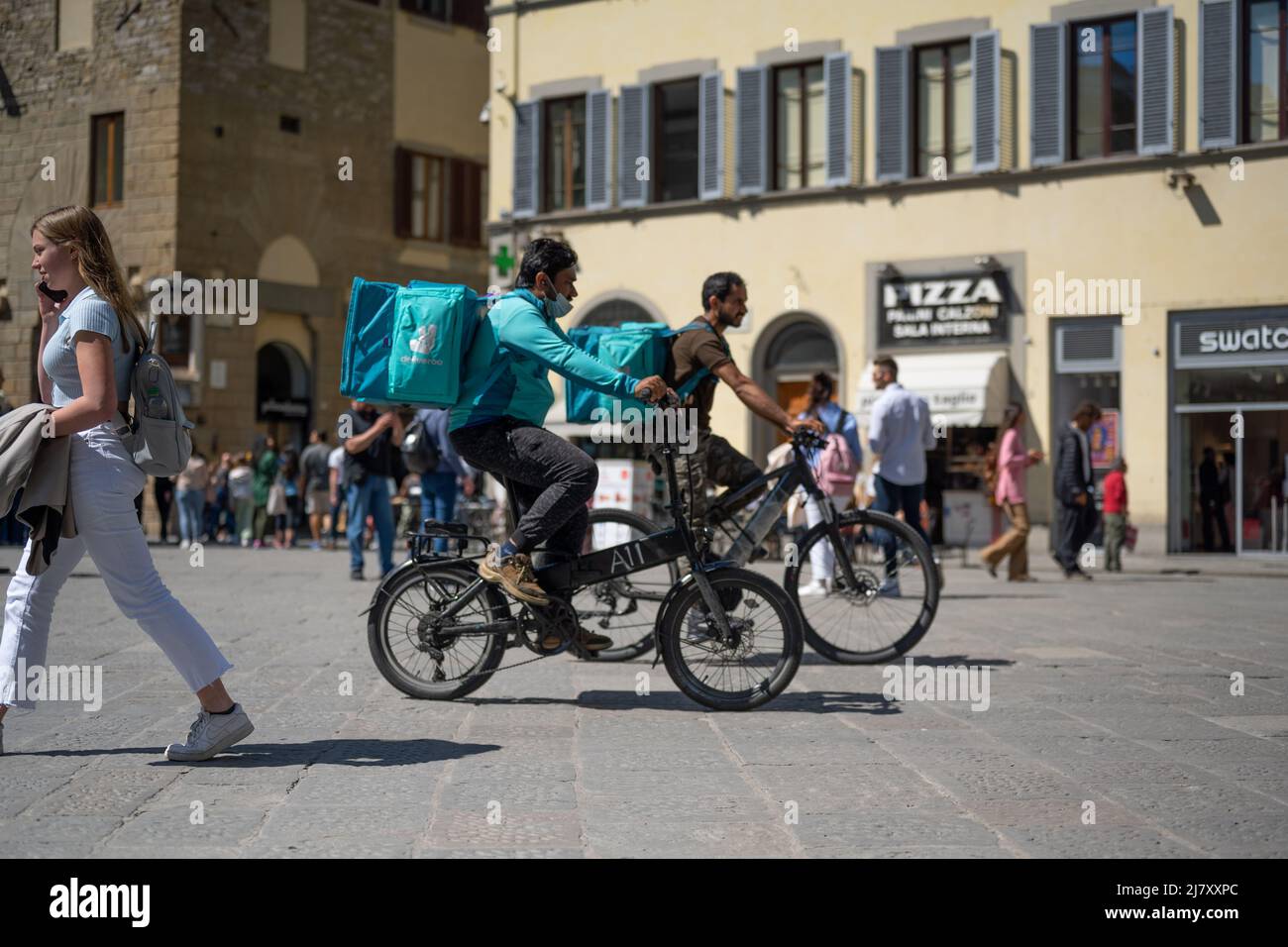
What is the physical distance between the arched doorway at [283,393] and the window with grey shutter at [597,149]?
8115 millimetres

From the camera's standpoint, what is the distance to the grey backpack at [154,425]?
5.39 m

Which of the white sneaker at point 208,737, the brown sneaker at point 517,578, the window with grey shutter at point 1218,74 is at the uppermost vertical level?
the window with grey shutter at point 1218,74

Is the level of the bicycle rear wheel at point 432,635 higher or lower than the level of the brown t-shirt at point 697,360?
lower

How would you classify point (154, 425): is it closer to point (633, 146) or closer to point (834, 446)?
point (834, 446)

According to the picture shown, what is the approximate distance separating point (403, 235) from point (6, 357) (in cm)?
810

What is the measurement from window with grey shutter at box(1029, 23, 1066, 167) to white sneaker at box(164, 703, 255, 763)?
66.5 ft

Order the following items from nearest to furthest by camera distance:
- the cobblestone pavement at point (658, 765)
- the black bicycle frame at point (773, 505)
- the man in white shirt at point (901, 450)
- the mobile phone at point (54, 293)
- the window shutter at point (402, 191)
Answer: the cobblestone pavement at point (658, 765) → the mobile phone at point (54, 293) → the black bicycle frame at point (773, 505) → the man in white shirt at point (901, 450) → the window shutter at point (402, 191)

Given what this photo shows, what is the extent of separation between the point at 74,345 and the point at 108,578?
739mm

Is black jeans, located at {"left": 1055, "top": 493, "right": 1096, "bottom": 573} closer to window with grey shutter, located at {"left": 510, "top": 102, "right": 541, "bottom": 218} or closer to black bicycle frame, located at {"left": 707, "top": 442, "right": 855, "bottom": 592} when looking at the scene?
black bicycle frame, located at {"left": 707, "top": 442, "right": 855, "bottom": 592}

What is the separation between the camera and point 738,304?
8.34 m

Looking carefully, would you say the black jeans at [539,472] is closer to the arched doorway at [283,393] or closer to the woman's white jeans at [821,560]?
the woman's white jeans at [821,560]

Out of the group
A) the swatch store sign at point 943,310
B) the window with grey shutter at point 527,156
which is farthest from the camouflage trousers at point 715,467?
the window with grey shutter at point 527,156

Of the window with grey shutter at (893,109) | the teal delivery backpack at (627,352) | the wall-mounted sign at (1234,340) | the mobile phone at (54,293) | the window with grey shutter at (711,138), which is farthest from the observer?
the window with grey shutter at (711,138)
